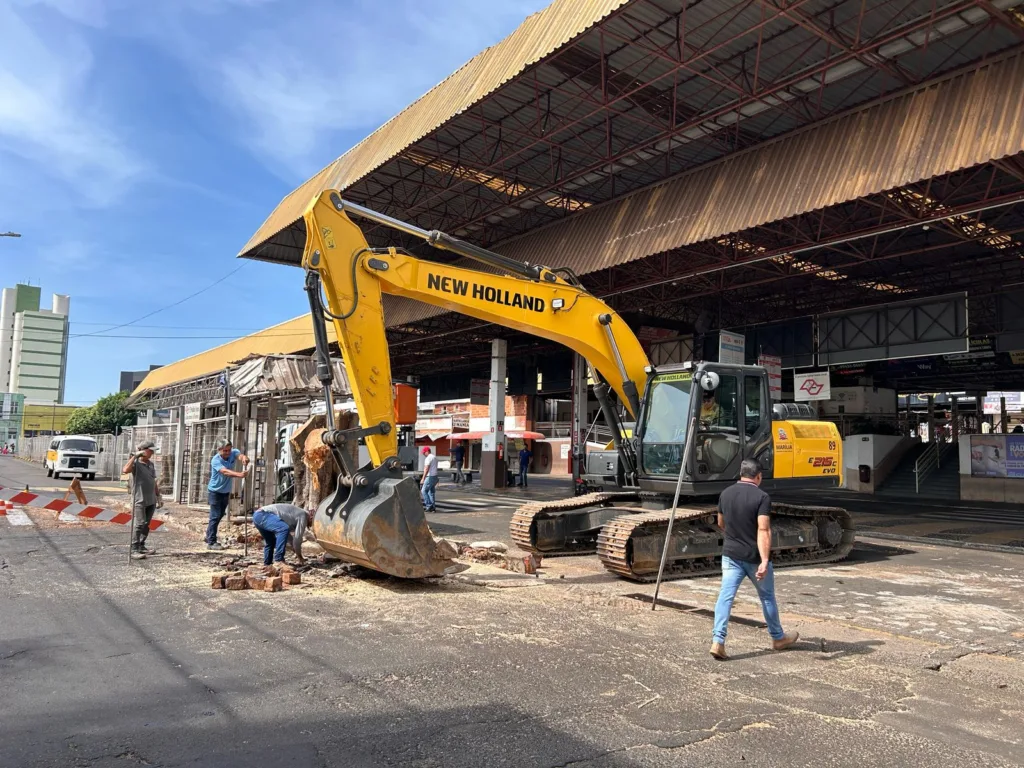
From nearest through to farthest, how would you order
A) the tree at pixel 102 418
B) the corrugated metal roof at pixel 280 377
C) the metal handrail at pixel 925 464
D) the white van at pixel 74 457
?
the corrugated metal roof at pixel 280 377
the metal handrail at pixel 925 464
the white van at pixel 74 457
the tree at pixel 102 418

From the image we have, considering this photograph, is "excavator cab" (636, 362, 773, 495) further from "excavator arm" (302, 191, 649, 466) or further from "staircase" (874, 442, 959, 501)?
"staircase" (874, 442, 959, 501)

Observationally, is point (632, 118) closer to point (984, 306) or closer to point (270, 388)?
point (270, 388)

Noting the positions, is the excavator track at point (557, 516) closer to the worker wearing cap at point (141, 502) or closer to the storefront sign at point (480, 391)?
the worker wearing cap at point (141, 502)

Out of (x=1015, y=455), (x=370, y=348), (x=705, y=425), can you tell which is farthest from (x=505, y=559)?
(x=1015, y=455)

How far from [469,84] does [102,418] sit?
83.1 metres

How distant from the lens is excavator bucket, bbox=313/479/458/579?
7.87 metres

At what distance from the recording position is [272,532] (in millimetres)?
9461

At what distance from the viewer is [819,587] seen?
955 centimetres

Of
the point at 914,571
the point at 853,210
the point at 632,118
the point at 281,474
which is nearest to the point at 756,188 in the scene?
the point at 853,210

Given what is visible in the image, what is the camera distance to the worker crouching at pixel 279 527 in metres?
9.36

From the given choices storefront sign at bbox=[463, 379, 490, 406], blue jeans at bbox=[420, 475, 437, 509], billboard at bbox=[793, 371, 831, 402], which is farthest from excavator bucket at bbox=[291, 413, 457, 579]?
storefront sign at bbox=[463, 379, 490, 406]

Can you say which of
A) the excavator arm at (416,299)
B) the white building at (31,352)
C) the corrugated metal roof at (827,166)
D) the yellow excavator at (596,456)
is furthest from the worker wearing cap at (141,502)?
the white building at (31,352)

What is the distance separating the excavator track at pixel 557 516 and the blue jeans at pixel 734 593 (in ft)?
16.8

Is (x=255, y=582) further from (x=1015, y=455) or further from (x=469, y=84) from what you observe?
(x=1015, y=455)
